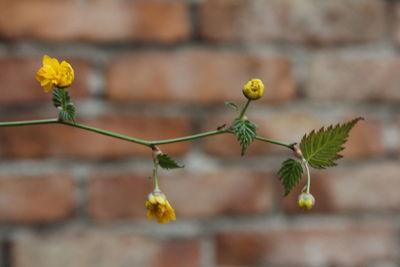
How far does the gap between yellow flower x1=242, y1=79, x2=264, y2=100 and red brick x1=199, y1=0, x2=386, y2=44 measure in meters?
0.48

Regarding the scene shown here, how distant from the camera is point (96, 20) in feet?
2.32

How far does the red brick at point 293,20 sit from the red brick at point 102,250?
0.74ft

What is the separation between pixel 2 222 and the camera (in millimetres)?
694

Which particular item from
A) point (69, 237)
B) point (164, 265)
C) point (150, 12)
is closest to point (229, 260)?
point (164, 265)

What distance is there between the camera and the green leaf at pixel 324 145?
224 mm

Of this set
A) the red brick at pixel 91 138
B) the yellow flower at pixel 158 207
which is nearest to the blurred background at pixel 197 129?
the red brick at pixel 91 138

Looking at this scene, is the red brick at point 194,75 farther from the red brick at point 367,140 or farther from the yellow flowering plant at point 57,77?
the yellow flowering plant at point 57,77

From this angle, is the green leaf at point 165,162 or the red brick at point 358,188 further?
the red brick at point 358,188

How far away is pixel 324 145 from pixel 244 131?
0.09ft

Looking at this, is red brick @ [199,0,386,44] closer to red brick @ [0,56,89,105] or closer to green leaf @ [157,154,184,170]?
red brick @ [0,56,89,105]

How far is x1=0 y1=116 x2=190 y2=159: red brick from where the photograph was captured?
697 millimetres

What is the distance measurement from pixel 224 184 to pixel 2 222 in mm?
234

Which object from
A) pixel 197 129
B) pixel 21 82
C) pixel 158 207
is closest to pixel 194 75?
pixel 197 129

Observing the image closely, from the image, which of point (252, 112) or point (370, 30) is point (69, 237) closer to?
point (252, 112)
